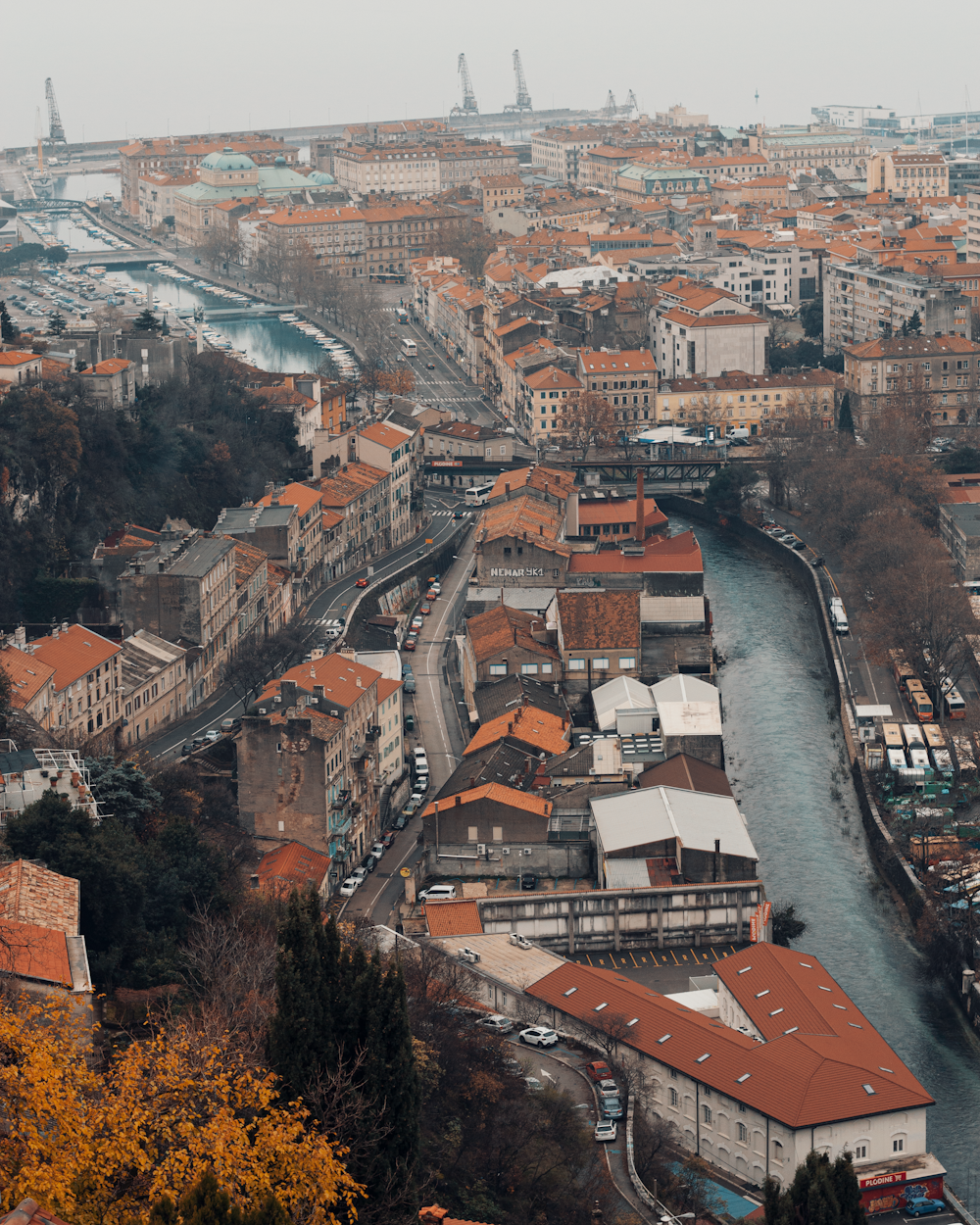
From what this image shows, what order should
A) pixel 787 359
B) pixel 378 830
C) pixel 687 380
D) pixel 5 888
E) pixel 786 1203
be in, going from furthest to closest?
1. pixel 787 359
2. pixel 687 380
3. pixel 378 830
4. pixel 5 888
5. pixel 786 1203

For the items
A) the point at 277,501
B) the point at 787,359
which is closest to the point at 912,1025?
the point at 277,501

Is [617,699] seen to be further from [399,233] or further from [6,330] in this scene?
[399,233]

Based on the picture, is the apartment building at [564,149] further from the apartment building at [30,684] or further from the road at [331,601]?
the apartment building at [30,684]

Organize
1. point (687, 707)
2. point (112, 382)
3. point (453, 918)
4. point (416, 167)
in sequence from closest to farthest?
point (453, 918)
point (687, 707)
point (112, 382)
point (416, 167)

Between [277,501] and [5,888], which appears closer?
[5,888]

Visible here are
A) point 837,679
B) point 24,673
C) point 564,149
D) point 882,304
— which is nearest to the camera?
point 24,673

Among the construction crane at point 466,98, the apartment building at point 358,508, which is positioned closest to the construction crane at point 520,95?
the construction crane at point 466,98

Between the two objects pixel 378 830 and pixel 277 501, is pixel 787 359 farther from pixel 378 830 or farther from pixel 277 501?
pixel 378 830

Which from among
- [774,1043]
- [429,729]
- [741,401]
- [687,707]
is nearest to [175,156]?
[741,401]
